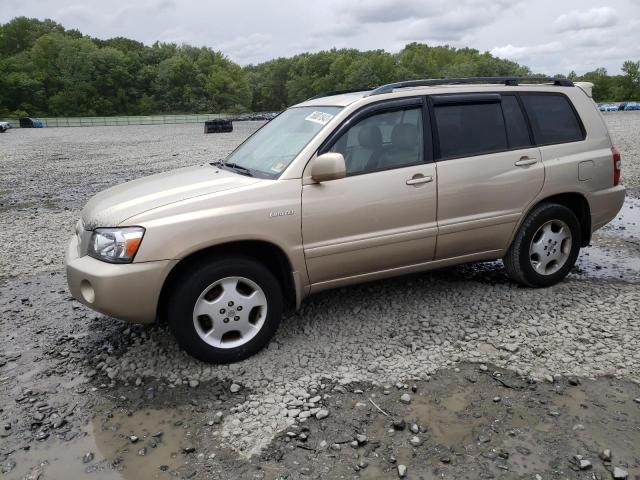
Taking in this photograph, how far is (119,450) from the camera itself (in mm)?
3047

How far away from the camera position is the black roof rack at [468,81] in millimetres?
4426

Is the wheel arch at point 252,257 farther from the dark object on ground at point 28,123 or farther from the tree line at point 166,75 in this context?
the tree line at point 166,75

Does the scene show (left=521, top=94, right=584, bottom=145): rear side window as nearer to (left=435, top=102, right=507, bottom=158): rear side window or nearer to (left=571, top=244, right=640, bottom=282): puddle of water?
(left=435, top=102, right=507, bottom=158): rear side window

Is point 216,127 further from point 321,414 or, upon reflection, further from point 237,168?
point 321,414

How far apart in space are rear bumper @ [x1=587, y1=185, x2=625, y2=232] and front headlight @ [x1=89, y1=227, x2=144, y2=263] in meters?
3.98

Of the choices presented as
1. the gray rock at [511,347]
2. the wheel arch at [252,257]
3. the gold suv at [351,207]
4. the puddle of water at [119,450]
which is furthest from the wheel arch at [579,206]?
the puddle of water at [119,450]

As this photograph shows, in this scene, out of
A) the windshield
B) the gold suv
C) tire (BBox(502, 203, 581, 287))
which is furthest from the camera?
tire (BBox(502, 203, 581, 287))

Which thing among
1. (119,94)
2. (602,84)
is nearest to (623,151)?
(119,94)

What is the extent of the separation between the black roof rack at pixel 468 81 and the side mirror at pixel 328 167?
847 mm

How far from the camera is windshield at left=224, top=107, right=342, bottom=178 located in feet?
13.8

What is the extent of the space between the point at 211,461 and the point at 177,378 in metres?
0.97

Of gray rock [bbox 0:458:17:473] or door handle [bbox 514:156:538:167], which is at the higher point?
door handle [bbox 514:156:538:167]

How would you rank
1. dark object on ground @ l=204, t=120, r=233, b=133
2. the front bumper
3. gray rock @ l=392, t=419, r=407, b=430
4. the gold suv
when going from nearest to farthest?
1. gray rock @ l=392, t=419, r=407, b=430
2. the front bumper
3. the gold suv
4. dark object on ground @ l=204, t=120, r=233, b=133

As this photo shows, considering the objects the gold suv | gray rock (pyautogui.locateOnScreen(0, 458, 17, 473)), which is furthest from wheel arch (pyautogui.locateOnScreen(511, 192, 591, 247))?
gray rock (pyautogui.locateOnScreen(0, 458, 17, 473))
